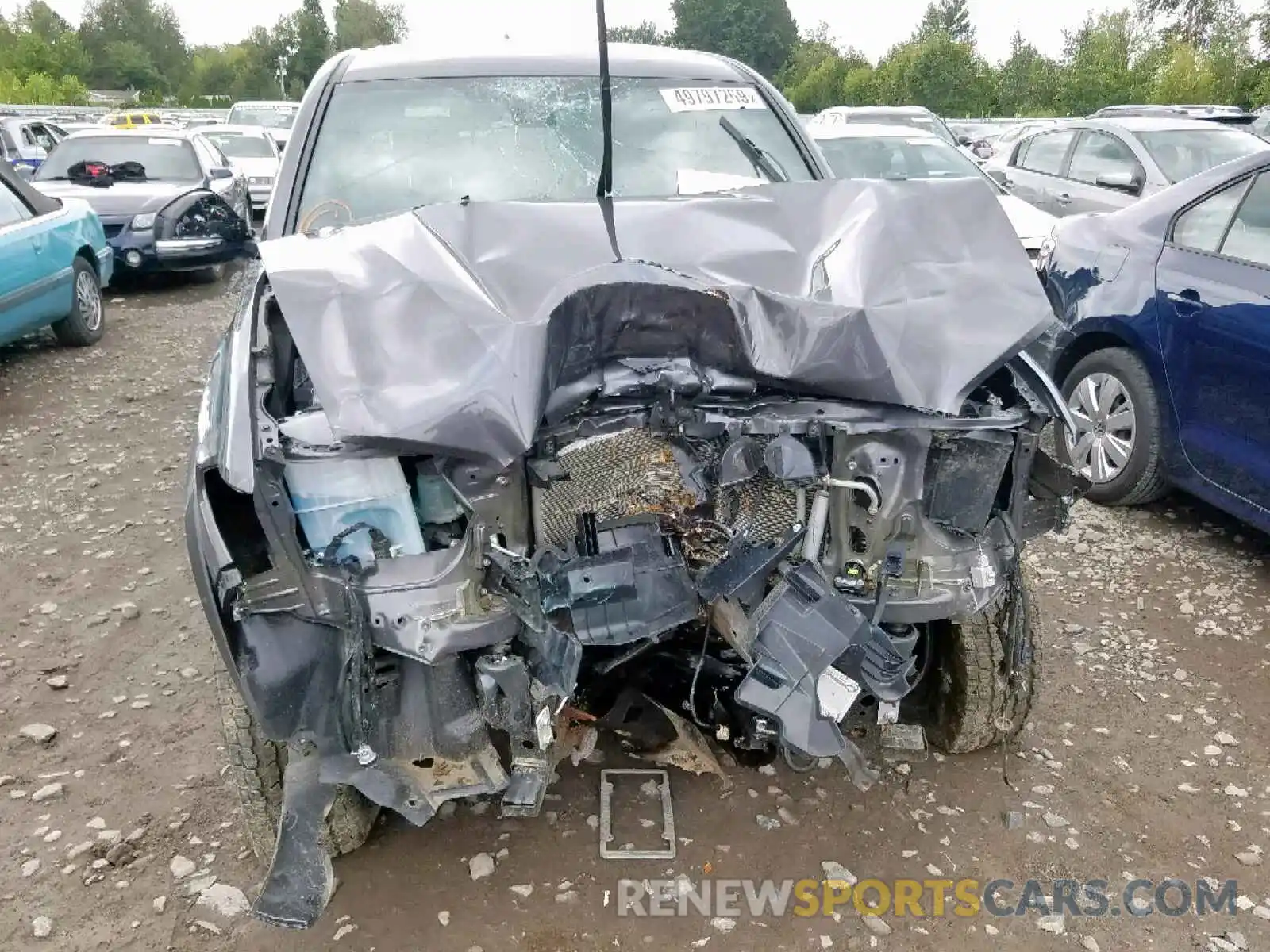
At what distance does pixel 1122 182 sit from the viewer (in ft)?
24.8

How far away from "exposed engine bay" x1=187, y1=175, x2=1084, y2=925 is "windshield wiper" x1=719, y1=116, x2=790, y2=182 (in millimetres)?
1125

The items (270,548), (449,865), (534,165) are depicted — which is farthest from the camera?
(534,165)

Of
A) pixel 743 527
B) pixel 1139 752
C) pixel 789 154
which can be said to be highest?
pixel 789 154

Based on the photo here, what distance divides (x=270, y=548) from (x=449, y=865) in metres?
1.02

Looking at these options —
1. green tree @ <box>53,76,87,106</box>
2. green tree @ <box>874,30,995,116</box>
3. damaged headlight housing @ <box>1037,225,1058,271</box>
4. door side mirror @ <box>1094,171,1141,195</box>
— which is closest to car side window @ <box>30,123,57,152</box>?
door side mirror @ <box>1094,171,1141,195</box>

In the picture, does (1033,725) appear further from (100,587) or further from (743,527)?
(100,587)

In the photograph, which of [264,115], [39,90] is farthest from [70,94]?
[264,115]

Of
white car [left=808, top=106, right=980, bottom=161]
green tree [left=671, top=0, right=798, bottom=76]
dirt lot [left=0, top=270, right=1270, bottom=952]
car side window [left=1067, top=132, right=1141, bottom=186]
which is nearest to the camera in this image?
dirt lot [left=0, top=270, right=1270, bottom=952]

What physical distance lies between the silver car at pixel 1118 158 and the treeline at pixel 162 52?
4168 cm

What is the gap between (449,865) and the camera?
8.23ft

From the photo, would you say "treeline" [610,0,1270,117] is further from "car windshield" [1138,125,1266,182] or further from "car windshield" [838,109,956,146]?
"car windshield" [1138,125,1266,182]

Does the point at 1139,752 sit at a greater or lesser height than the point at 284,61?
lesser

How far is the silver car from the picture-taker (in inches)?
309

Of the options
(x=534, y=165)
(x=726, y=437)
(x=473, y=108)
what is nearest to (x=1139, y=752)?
(x=726, y=437)
